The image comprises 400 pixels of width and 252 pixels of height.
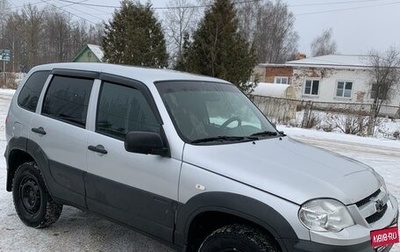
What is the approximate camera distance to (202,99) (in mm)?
3652

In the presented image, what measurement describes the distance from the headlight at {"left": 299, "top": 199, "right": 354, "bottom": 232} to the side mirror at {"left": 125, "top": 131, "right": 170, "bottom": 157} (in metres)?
1.13

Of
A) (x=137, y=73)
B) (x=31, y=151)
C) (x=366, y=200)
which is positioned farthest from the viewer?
(x=31, y=151)

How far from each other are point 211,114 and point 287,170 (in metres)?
1.03

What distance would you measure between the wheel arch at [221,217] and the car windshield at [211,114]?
20.6 inches

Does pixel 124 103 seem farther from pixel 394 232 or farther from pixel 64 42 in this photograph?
pixel 64 42

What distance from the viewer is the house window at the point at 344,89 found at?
29906 millimetres

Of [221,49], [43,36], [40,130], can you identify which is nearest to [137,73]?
[40,130]

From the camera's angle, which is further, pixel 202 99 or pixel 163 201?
pixel 202 99

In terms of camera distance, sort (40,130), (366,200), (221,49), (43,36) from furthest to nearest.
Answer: (43,36) < (221,49) < (40,130) < (366,200)

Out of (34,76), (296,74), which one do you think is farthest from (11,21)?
(34,76)

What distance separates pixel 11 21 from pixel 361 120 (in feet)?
182

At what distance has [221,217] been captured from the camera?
9.68ft

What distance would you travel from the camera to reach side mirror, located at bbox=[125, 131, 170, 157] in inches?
117

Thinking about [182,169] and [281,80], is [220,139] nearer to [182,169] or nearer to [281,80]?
[182,169]
